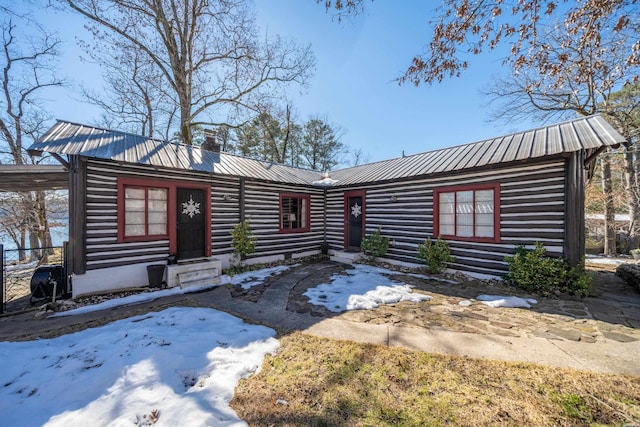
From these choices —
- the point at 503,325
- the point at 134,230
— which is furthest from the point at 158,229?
the point at 503,325

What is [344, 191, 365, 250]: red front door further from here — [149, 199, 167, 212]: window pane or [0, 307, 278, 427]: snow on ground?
[0, 307, 278, 427]: snow on ground

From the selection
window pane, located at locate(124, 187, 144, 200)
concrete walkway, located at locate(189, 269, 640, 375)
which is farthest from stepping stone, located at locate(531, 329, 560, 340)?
window pane, located at locate(124, 187, 144, 200)

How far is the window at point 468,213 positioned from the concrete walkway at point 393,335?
352 cm

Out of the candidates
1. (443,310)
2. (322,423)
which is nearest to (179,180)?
(322,423)

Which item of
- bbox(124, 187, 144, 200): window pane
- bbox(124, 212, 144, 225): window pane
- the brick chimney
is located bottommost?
bbox(124, 212, 144, 225): window pane

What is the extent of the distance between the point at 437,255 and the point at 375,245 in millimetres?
2111

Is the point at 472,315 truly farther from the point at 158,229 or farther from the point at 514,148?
the point at 158,229

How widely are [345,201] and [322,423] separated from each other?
27.3 ft

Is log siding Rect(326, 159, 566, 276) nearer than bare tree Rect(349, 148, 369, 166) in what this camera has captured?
Result: Yes

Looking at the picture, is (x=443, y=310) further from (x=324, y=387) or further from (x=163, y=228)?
(x=163, y=228)

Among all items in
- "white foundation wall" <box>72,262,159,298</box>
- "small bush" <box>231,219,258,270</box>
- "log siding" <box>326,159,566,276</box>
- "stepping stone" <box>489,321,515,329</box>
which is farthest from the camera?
"small bush" <box>231,219,258,270</box>

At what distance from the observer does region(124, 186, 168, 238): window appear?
602 cm

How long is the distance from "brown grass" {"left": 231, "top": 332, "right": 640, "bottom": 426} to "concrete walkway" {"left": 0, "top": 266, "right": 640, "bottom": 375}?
0.88 ft

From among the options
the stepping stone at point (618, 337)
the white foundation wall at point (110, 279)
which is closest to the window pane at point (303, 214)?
the white foundation wall at point (110, 279)
